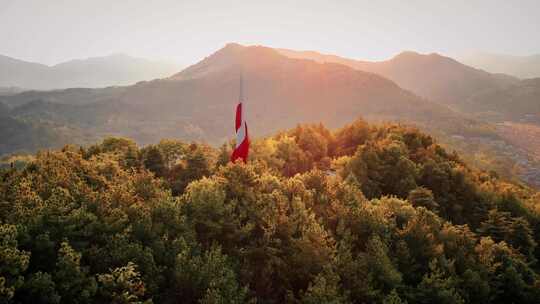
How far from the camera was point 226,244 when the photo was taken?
28.4 m

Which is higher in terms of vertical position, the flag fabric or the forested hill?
the flag fabric

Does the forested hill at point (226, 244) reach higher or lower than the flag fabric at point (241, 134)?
lower

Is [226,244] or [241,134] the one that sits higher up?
[241,134]

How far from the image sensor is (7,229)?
19094mm

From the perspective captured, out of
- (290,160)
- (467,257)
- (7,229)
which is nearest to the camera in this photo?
(7,229)

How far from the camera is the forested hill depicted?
2067cm

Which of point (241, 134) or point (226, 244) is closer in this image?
point (226, 244)

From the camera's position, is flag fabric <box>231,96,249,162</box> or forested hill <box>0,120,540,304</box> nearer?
forested hill <box>0,120,540,304</box>

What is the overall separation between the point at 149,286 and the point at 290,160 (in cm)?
4126

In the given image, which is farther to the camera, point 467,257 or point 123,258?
point 467,257

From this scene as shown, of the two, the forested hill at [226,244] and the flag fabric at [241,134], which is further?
the flag fabric at [241,134]

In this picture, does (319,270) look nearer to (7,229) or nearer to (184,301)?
(184,301)


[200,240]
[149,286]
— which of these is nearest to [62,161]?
[200,240]

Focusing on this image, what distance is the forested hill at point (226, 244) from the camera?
20672 mm
